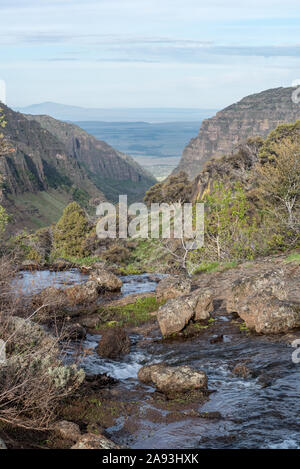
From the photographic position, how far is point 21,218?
13625 cm

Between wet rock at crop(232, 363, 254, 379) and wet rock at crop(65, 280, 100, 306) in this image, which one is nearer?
wet rock at crop(232, 363, 254, 379)

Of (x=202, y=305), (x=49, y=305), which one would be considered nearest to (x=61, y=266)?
(x=49, y=305)

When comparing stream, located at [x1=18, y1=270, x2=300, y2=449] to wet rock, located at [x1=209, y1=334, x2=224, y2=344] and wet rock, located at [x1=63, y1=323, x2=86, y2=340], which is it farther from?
wet rock, located at [x1=63, y1=323, x2=86, y2=340]

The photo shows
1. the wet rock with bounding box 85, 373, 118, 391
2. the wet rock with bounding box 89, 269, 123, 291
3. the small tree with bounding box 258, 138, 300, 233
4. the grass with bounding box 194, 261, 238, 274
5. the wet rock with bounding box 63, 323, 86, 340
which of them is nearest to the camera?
the wet rock with bounding box 85, 373, 118, 391

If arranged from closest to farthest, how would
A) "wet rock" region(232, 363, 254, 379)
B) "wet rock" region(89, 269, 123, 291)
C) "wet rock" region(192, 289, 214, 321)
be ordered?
"wet rock" region(232, 363, 254, 379)
"wet rock" region(192, 289, 214, 321)
"wet rock" region(89, 269, 123, 291)

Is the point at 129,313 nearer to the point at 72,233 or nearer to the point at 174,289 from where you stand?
the point at 174,289

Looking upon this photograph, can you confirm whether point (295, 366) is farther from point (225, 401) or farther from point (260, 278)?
point (260, 278)

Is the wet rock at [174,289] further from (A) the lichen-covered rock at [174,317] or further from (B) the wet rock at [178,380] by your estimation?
(B) the wet rock at [178,380]

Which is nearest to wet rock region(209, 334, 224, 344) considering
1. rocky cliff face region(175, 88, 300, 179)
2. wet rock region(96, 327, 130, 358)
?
wet rock region(96, 327, 130, 358)

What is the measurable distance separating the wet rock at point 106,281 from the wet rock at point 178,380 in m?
9.93

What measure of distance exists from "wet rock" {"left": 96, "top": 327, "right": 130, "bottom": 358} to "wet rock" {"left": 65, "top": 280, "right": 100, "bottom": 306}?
5220mm

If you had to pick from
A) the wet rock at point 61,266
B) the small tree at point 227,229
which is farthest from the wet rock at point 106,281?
the wet rock at point 61,266

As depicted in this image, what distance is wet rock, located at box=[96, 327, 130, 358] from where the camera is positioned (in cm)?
1165
